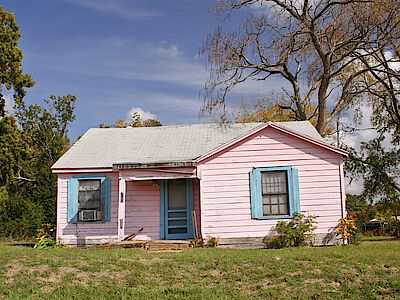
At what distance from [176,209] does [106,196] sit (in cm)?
253

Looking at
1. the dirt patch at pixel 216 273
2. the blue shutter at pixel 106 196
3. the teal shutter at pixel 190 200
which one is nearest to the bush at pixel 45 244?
the blue shutter at pixel 106 196

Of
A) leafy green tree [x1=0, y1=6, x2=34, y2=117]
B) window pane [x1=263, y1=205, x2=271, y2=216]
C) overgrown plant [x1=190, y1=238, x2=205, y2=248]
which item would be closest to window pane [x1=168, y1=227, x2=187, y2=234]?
overgrown plant [x1=190, y1=238, x2=205, y2=248]

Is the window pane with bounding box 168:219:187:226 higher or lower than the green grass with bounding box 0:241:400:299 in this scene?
higher

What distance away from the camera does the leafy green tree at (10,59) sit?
18.0 metres

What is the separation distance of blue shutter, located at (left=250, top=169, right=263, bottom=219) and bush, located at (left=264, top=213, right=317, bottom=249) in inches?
30.2

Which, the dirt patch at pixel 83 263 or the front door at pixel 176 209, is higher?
the front door at pixel 176 209

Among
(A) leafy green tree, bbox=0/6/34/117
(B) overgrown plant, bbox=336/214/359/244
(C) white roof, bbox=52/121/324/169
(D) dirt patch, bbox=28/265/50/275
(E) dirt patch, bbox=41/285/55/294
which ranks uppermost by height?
(A) leafy green tree, bbox=0/6/34/117

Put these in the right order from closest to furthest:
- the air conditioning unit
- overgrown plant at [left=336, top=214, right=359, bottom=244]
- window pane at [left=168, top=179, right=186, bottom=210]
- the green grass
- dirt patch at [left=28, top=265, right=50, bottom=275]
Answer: the green grass, dirt patch at [left=28, top=265, right=50, bottom=275], overgrown plant at [left=336, top=214, right=359, bottom=244], the air conditioning unit, window pane at [left=168, top=179, right=186, bottom=210]

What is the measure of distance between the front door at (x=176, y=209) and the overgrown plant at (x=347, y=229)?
504cm

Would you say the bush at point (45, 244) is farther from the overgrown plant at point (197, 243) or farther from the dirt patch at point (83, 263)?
the overgrown plant at point (197, 243)

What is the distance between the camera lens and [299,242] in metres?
13.0

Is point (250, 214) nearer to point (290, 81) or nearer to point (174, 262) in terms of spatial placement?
point (174, 262)

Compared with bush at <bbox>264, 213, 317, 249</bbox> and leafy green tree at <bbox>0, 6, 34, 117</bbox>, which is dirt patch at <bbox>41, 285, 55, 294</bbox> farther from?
leafy green tree at <bbox>0, 6, 34, 117</bbox>

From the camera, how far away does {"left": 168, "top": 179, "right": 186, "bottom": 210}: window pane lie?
14.7m
